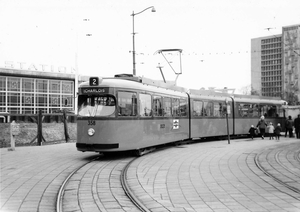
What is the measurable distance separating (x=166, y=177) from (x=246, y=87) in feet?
250

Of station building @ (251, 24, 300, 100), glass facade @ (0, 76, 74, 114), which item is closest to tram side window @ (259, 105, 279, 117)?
glass facade @ (0, 76, 74, 114)

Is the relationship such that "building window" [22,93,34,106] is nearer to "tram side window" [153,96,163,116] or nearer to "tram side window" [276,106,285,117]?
"tram side window" [276,106,285,117]

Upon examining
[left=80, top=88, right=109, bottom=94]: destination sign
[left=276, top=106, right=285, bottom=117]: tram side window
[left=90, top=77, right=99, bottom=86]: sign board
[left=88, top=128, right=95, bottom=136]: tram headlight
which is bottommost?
[left=88, top=128, right=95, bottom=136]: tram headlight

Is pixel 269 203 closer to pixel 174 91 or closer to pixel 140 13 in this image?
pixel 174 91

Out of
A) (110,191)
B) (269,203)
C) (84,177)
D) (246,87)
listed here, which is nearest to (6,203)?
(110,191)

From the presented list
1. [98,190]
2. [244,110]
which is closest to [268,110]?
[244,110]

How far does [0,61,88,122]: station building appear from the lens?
208ft

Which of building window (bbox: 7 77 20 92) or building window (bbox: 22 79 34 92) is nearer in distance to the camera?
building window (bbox: 7 77 20 92)

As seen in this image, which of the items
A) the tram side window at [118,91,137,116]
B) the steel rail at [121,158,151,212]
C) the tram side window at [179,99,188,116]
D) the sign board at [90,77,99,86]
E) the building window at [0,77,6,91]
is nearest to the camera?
the steel rail at [121,158,151,212]

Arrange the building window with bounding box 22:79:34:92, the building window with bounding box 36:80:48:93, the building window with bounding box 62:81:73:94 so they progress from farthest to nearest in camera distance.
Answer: the building window with bounding box 62:81:73:94 → the building window with bounding box 36:80:48:93 → the building window with bounding box 22:79:34:92

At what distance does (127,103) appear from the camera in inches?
551

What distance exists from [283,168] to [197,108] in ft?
35.3

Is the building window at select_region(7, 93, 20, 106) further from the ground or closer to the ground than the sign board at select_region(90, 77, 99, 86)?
further from the ground

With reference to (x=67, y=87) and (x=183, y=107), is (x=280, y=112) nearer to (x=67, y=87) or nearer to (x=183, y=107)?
(x=183, y=107)
